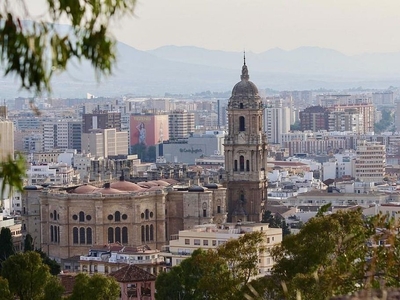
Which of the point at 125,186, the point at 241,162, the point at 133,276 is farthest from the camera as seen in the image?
the point at 241,162

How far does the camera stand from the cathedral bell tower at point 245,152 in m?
70.7

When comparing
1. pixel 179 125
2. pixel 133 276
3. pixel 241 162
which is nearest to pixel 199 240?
pixel 133 276

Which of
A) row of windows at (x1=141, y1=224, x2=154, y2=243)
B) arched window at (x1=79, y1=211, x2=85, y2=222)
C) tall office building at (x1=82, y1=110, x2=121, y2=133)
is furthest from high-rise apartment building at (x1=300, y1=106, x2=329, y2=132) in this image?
arched window at (x1=79, y1=211, x2=85, y2=222)

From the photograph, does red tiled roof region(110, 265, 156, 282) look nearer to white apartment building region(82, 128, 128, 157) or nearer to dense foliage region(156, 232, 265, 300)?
dense foliage region(156, 232, 265, 300)

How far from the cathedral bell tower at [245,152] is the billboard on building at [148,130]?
338 ft

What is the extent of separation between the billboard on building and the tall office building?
8.00ft

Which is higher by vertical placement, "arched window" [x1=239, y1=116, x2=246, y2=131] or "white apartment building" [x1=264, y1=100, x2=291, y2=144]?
"arched window" [x1=239, y1=116, x2=246, y2=131]

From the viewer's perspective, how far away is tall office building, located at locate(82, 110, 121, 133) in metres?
165

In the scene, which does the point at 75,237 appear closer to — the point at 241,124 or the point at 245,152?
the point at 245,152

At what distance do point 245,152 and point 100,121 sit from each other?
9878 cm

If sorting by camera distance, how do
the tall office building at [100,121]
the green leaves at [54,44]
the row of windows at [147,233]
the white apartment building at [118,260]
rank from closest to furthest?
the green leaves at [54,44] < the white apartment building at [118,260] < the row of windows at [147,233] < the tall office building at [100,121]

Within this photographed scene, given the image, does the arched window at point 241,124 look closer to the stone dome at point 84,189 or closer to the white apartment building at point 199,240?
the stone dome at point 84,189

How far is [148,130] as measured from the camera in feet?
588

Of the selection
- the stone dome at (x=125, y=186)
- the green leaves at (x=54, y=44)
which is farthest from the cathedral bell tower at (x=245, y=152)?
the green leaves at (x=54, y=44)
